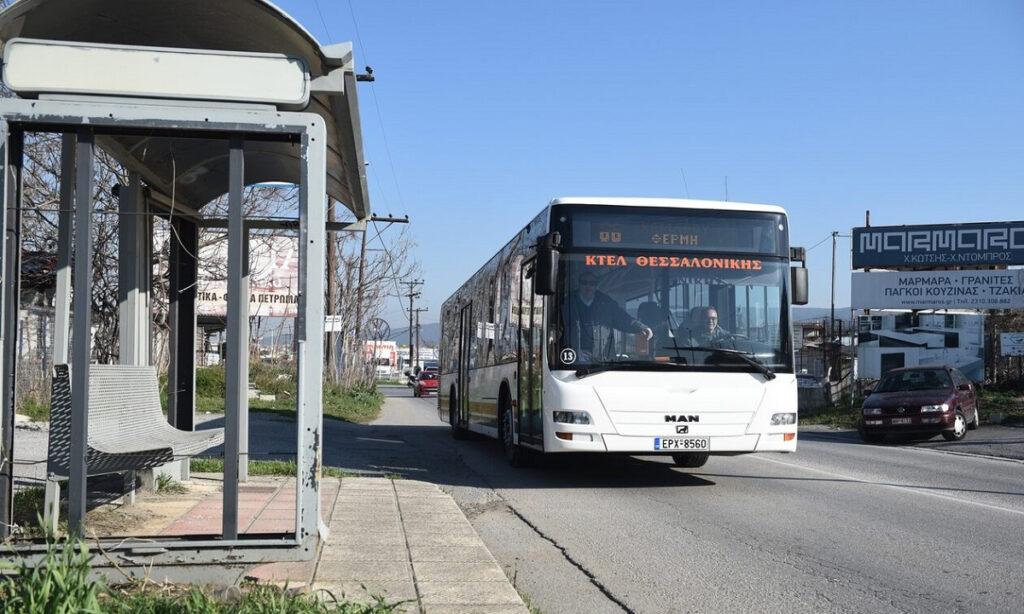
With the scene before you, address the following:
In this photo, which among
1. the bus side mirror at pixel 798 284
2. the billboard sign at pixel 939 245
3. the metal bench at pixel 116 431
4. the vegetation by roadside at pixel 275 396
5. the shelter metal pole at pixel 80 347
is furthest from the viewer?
→ the billboard sign at pixel 939 245

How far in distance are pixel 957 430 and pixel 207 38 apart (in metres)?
19.3

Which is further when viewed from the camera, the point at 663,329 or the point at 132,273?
the point at 663,329

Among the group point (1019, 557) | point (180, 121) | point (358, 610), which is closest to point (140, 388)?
point (180, 121)

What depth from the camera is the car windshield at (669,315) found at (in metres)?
11.1

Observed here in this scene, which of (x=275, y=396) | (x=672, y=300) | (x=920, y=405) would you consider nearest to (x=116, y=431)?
(x=672, y=300)

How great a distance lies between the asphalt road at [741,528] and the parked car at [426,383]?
4394 cm

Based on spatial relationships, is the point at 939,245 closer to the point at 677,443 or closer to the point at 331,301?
the point at 331,301

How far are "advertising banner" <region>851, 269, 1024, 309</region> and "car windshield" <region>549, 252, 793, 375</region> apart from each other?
26664mm

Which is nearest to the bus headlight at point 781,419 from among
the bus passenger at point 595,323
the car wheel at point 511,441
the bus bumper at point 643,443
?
the bus bumper at point 643,443

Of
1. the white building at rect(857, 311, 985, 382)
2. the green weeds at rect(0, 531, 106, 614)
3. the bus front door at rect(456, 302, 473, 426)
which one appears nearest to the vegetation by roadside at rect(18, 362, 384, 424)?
the bus front door at rect(456, 302, 473, 426)

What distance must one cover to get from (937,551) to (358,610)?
5100mm

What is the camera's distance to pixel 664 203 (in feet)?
38.3

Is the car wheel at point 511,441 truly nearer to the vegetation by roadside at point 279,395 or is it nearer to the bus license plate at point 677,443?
the bus license plate at point 677,443

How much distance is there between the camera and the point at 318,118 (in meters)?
5.57
